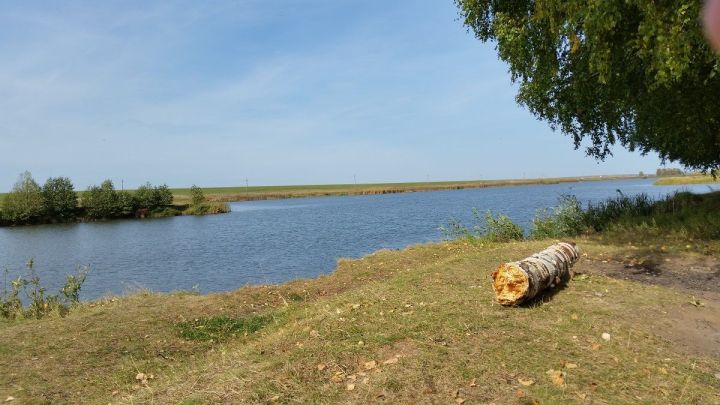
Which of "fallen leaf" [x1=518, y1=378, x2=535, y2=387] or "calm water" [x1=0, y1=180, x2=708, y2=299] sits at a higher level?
"fallen leaf" [x1=518, y1=378, x2=535, y2=387]

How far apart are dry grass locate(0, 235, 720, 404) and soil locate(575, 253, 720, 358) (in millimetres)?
185

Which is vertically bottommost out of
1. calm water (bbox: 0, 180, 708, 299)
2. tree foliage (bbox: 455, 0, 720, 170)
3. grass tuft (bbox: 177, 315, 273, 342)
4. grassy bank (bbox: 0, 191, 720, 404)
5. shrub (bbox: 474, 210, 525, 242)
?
calm water (bbox: 0, 180, 708, 299)

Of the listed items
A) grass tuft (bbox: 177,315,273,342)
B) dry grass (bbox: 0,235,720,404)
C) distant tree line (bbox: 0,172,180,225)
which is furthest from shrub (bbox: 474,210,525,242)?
distant tree line (bbox: 0,172,180,225)

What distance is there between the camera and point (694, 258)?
11703mm

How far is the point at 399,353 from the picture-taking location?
6.32 metres

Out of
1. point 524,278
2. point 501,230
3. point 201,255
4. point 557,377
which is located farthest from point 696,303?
point 201,255

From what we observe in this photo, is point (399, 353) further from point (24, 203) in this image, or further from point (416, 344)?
point (24, 203)

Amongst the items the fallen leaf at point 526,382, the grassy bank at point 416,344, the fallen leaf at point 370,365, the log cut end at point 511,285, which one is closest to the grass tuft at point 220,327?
the grassy bank at point 416,344

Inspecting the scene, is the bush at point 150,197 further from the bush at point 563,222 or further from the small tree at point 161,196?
the bush at point 563,222

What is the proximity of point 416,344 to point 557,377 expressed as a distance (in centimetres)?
180

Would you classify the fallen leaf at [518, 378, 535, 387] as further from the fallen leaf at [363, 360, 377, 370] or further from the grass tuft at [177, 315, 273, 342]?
the grass tuft at [177, 315, 273, 342]

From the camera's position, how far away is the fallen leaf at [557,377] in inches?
213

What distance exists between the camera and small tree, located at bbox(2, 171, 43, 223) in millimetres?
75812

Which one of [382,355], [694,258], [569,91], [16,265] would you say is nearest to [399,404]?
[382,355]
